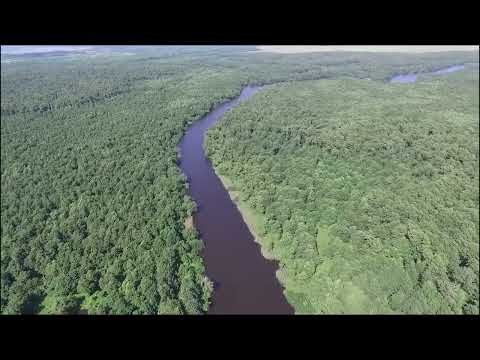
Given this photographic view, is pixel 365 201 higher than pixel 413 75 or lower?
lower

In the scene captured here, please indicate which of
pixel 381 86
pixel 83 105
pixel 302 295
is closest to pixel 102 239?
pixel 302 295

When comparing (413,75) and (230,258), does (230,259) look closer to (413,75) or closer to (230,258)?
(230,258)

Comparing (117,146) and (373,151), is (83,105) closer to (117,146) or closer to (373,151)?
(117,146)

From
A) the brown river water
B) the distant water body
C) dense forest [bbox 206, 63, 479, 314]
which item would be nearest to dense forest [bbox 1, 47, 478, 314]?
dense forest [bbox 206, 63, 479, 314]

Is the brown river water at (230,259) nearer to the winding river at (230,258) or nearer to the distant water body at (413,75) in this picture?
the winding river at (230,258)

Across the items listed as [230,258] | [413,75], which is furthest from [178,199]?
[413,75]

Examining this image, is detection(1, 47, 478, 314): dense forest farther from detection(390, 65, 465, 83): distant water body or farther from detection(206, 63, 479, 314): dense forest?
detection(390, 65, 465, 83): distant water body
